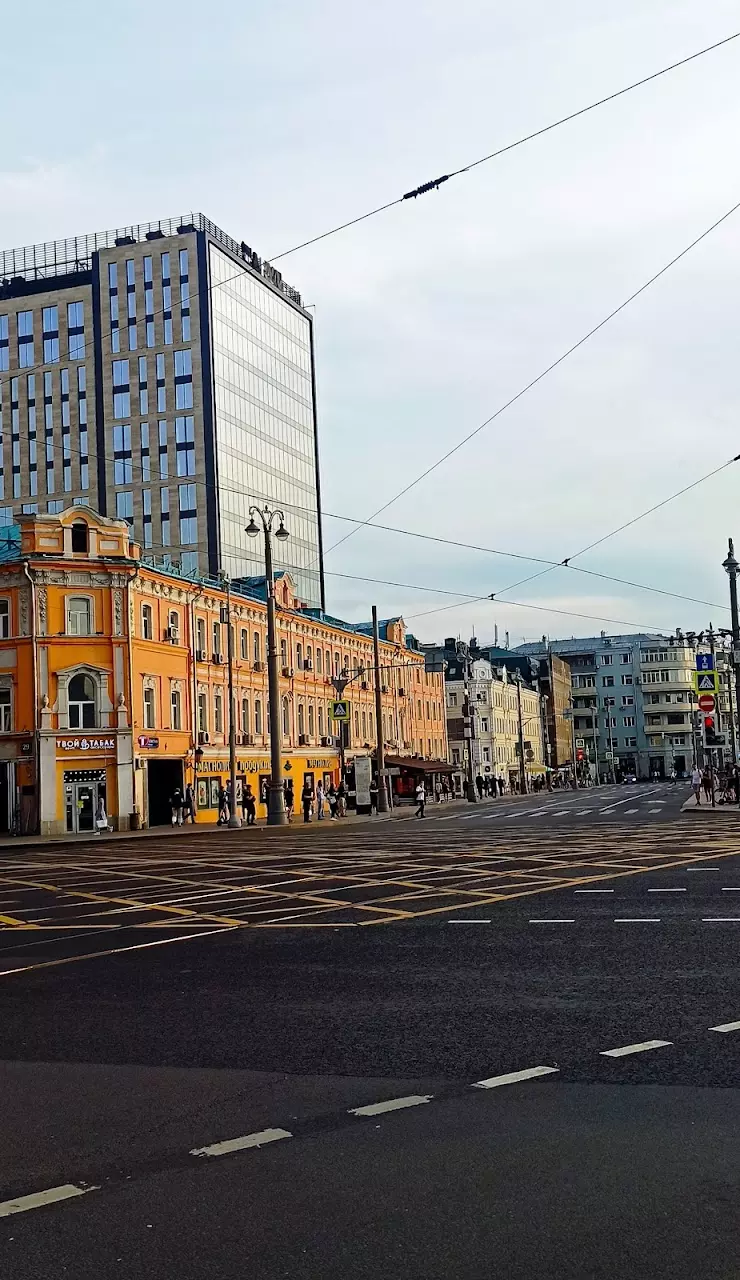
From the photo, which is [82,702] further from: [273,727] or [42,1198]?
[42,1198]

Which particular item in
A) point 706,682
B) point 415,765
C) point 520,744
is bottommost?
point 415,765

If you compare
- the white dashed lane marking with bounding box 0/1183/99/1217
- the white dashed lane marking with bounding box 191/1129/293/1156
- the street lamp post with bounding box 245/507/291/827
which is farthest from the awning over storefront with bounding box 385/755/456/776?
the white dashed lane marking with bounding box 0/1183/99/1217

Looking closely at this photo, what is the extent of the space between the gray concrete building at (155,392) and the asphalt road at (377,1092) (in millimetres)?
82298

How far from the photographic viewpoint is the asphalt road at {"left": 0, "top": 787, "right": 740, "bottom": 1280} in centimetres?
485

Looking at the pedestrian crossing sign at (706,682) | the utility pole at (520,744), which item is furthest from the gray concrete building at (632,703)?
the pedestrian crossing sign at (706,682)

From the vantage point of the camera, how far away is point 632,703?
169000mm

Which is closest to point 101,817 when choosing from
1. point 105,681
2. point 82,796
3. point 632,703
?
point 82,796

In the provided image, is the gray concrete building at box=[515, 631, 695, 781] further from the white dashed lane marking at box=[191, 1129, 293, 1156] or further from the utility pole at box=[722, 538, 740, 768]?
the white dashed lane marking at box=[191, 1129, 293, 1156]

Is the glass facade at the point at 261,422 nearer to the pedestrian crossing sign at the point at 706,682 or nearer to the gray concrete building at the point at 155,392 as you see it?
the gray concrete building at the point at 155,392

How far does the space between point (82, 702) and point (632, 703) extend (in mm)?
127450

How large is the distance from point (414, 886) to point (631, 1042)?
11.3m

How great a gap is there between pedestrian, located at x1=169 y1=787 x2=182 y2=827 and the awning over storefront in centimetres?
2503

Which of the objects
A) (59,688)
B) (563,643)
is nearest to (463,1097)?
(59,688)

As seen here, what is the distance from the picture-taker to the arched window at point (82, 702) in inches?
2029
